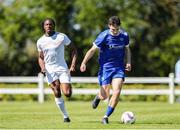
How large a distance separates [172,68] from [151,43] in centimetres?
228

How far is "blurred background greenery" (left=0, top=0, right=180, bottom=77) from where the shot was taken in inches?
1823

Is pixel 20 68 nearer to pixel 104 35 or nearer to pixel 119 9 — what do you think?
pixel 119 9

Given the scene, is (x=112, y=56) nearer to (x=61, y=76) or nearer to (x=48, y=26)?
(x=61, y=76)

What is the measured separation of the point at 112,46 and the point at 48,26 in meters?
1.47

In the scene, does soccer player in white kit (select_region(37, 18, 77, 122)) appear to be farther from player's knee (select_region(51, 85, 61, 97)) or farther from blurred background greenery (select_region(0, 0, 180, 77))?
blurred background greenery (select_region(0, 0, 180, 77))

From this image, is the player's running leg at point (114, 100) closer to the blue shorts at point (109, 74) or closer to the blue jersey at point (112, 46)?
the blue shorts at point (109, 74)

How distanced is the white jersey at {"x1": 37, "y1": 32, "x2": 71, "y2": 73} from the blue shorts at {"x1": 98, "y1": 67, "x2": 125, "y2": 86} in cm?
85

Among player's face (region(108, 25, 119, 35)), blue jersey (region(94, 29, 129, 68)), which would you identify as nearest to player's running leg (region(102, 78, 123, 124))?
blue jersey (region(94, 29, 129, 68))

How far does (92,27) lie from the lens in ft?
152

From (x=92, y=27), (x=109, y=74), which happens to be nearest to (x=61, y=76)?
(x=109, y=74)

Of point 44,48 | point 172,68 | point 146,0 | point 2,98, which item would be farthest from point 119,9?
point 44,48

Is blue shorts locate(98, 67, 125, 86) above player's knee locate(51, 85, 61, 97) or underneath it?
above

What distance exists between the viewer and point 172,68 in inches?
1905

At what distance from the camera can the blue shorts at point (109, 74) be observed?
16.0 meters
